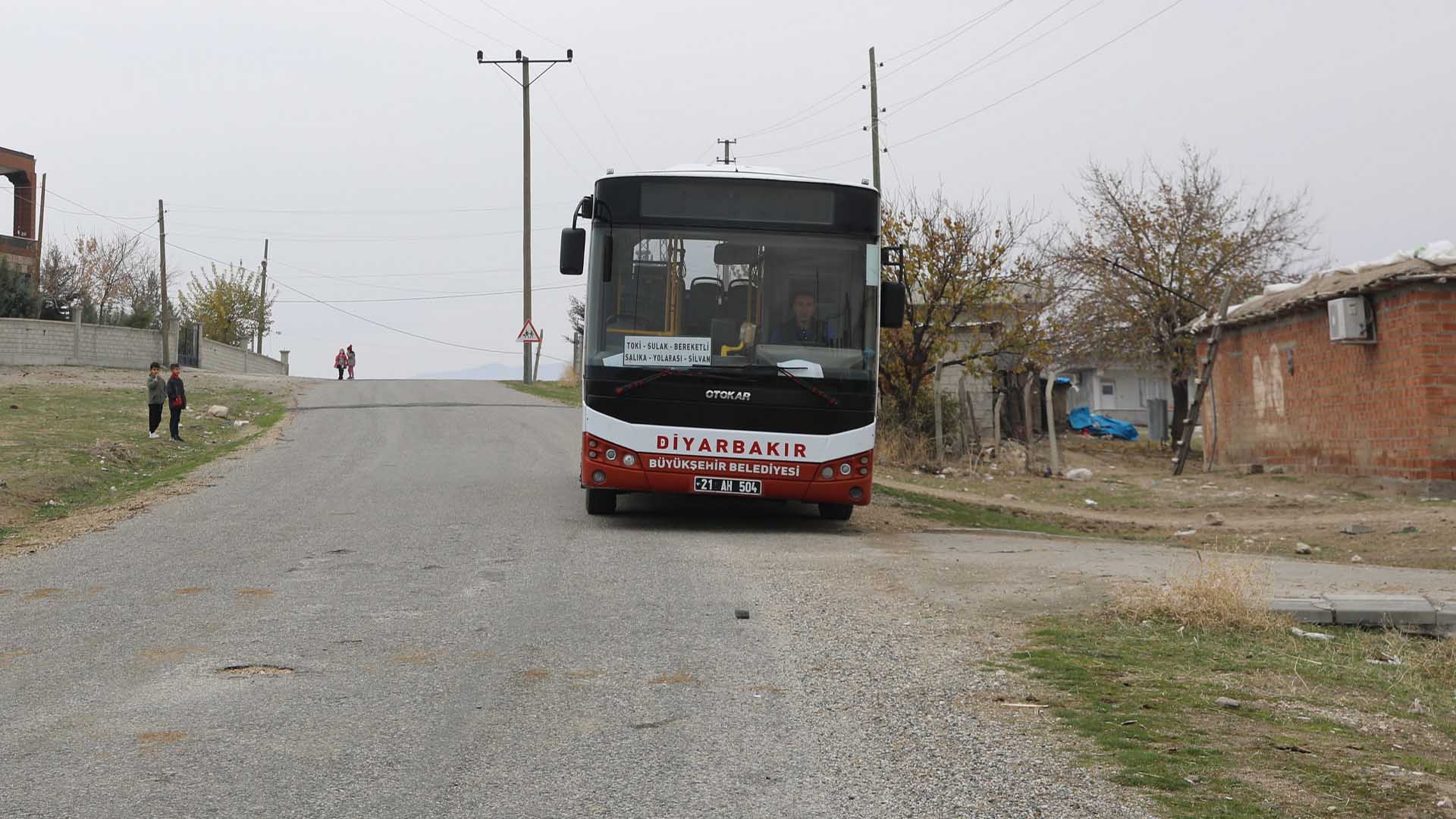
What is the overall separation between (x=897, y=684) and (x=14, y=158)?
56.4m

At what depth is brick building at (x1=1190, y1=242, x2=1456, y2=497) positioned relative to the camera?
700 inches

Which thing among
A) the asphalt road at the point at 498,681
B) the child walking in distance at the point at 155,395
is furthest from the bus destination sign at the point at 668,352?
the child walking in distance at the point at 155,395

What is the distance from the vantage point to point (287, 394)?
3581 cm

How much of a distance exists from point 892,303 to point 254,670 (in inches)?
294

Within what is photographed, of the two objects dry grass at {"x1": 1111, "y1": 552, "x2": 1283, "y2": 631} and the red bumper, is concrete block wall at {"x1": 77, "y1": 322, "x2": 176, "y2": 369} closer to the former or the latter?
the red bumper

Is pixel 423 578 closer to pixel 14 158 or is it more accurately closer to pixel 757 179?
pixel 757 179

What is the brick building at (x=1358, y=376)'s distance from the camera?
17.8m

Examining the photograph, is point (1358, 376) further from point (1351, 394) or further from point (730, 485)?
point (730, 485)

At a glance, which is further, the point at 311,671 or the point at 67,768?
the point at 311,671

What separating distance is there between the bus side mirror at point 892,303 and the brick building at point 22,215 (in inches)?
1938

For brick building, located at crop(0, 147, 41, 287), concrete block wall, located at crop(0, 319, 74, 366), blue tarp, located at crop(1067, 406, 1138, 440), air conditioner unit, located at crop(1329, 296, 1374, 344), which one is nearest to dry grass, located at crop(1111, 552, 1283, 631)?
air conditioner unit, located at crop(1329, 296, 1374, 344)

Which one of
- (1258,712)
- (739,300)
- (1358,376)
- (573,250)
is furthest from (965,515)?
(1258,712)

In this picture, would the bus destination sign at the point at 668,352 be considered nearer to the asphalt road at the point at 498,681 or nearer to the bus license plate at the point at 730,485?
the bus license plate at the point at 730,485

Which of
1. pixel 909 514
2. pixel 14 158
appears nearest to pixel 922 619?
pixel 909 514
